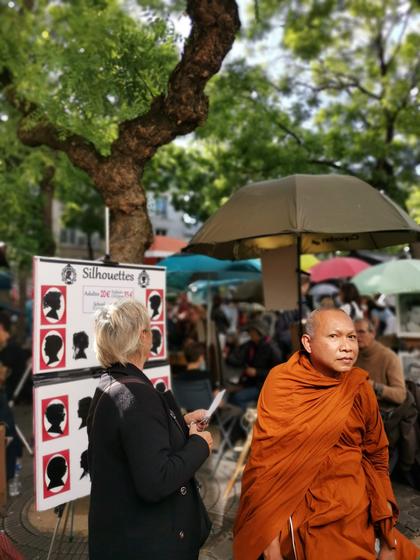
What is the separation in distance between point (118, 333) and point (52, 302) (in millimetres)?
1346

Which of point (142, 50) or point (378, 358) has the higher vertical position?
point (142, 50)

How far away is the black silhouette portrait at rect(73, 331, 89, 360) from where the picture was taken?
3.45 m

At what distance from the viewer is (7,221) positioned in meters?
10.2

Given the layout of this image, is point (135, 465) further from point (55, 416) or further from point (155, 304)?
point (155, 304)

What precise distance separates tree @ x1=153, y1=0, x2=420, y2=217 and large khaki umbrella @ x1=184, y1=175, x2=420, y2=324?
5314 mm

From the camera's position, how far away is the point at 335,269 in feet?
35.8

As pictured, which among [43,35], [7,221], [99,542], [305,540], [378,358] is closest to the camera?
[99,542]

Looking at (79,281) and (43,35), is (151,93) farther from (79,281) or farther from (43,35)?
(43,35)

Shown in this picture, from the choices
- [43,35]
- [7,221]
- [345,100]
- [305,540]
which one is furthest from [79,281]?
[345,100]

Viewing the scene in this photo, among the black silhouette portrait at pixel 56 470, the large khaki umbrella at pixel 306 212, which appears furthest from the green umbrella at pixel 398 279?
the black silhouette portrait at pixel 56 470

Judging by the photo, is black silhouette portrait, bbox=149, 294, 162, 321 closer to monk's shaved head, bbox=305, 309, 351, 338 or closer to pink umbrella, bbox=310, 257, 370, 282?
monk's shaved head, bbox=305, 309, 351, 338

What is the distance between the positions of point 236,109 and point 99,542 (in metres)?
9.74

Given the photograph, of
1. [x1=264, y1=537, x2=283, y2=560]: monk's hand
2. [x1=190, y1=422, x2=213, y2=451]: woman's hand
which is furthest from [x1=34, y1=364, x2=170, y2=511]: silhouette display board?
[x1=264, y1=537, x2=283, y2=560]: monk's hand

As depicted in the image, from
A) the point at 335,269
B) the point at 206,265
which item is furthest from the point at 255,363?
the point at 335,269
